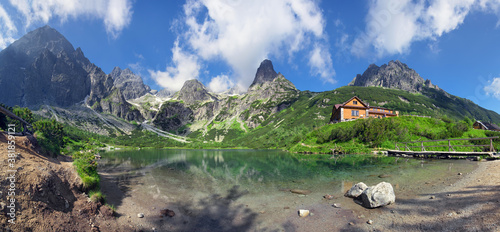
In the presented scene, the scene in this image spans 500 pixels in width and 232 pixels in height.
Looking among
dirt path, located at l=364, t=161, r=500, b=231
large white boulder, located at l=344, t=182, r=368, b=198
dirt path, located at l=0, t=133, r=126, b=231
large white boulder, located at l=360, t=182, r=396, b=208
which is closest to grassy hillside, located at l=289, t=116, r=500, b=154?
large white boulder, located at l=344, t=182, r=368, b=198

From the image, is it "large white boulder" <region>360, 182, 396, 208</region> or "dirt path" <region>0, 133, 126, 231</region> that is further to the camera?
"large white boulder" <region>360, 182, 396, 208</region>

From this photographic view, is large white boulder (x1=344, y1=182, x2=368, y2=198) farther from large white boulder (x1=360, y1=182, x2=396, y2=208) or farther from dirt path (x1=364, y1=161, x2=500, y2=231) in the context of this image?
dirt path (x1=364, y1=161, x2=500, y2=231)

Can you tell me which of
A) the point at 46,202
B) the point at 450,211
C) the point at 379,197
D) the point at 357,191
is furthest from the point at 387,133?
the point at 46,202

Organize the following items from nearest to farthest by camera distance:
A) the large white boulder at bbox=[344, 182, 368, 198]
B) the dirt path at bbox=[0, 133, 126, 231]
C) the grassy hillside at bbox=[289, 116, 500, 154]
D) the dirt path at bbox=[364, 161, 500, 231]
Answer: the dirt path at bbox=[0, 133, 126, 231], the dirt path at bbox=[364, 161, 500, 231], the large white boulder at bbox=[344, 182, 368, 198], the grassy hillside at bbox=[289, 116, 500, 154]

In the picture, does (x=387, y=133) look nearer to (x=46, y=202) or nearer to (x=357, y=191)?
(x=357, y=191)

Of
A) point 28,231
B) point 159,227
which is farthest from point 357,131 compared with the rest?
point 28,231

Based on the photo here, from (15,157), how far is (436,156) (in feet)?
195

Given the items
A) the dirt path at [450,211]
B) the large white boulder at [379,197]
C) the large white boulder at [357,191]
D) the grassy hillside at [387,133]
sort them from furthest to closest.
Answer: the grassy hillside at [387,133] → the large white boulder at [357,191] → the large white boulder at [379,197] → the dirt path at [450,211]

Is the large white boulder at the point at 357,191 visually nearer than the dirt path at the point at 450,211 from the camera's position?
No

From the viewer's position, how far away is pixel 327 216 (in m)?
13.3

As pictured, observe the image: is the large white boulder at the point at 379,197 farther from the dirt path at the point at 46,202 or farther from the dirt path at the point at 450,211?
the dirt path at the point at 46,202

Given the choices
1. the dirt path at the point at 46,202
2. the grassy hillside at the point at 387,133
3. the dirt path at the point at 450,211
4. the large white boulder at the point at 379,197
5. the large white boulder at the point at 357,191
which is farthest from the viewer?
the grassy hillside at the point at 387,133

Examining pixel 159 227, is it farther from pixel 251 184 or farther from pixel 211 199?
pixel 251 184

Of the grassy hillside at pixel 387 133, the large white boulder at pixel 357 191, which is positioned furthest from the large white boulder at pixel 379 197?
the grassy hillside at pixel 387 133
